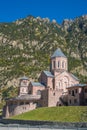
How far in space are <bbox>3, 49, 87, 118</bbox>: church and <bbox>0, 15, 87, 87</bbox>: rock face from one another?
69.1 meters

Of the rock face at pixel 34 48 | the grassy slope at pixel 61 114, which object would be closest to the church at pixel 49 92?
the grassy slope at pixel 61 114

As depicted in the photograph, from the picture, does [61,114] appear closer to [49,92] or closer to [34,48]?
[49,92]

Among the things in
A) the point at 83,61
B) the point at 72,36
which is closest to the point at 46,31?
the point at 72,36

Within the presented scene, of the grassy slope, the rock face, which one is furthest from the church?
the rock face

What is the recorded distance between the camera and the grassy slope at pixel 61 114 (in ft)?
177

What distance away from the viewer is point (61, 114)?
57.6 metres

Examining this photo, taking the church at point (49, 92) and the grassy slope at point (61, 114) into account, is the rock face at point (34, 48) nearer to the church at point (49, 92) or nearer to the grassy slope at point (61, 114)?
the church at point (49, 92)

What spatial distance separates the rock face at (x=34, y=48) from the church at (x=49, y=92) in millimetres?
69057

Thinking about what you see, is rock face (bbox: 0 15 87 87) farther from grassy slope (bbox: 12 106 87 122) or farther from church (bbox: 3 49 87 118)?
grassy slope (bbox: 12 106 87 122)

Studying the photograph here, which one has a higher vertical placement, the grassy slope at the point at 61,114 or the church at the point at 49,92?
the church at the point at 49,92

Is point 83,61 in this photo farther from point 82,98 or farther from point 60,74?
point 82,98

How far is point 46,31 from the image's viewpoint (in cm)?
19138

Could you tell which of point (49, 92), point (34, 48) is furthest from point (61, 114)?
point (34, 48)

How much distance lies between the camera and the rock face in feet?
517
